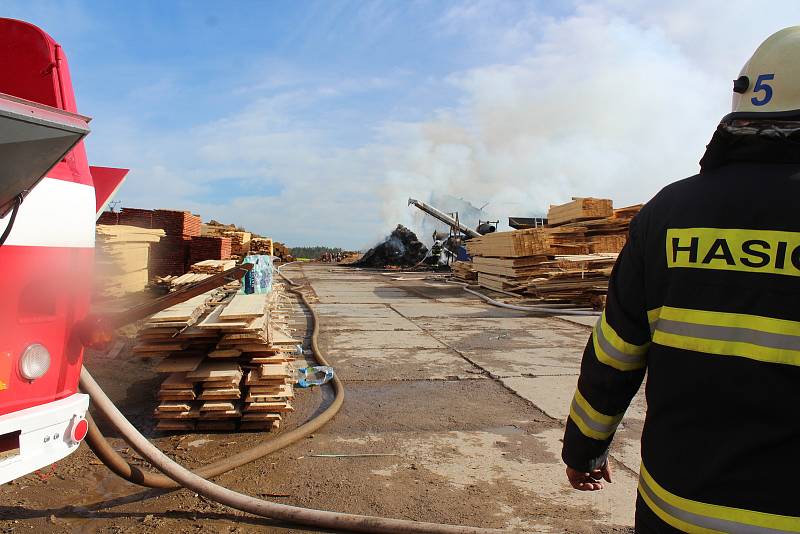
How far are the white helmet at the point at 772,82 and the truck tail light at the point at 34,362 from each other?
109 inches

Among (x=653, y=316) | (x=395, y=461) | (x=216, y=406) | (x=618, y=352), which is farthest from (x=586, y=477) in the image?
(x=216, y=406)

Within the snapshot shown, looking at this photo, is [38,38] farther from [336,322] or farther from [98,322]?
[336,322]

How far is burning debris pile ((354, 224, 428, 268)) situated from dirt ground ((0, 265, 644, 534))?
3081 cm

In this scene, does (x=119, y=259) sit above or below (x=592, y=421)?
above

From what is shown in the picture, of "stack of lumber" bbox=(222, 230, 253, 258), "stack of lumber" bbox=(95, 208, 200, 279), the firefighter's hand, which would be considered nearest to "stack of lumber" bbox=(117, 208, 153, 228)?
"stack of lumber" bbox=(95, 208, 200, 279)

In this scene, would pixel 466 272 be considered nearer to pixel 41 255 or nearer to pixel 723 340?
pixel 41 255

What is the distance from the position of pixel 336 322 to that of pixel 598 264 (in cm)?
646

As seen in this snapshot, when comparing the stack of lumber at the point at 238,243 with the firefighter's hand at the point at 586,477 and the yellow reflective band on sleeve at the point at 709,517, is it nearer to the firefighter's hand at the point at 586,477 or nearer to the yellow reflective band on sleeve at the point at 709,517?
the firefighter's hand at the point at 586,477

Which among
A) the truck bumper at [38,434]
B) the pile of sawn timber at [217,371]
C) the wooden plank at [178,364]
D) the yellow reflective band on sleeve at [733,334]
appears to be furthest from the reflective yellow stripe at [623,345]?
the wooden plank at [178,364]

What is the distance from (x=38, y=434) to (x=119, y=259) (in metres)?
8.53

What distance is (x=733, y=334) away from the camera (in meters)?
1.46

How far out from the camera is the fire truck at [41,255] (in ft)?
Answer: 6.98

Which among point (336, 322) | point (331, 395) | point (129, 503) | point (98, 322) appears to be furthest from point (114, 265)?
point (98, 322)

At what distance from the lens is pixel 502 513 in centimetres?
348
